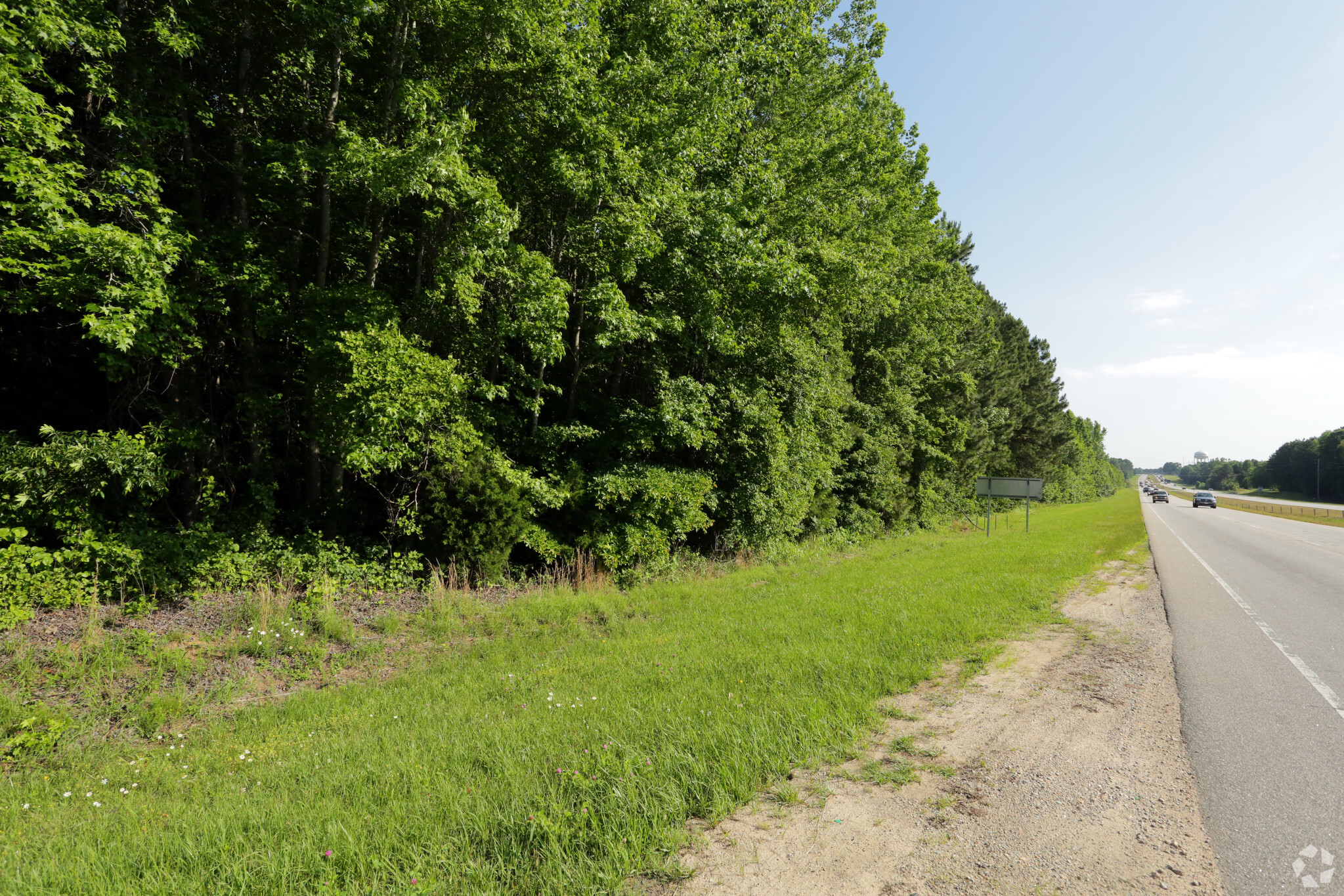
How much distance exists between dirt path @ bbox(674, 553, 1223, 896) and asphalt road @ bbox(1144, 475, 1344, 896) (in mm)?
185

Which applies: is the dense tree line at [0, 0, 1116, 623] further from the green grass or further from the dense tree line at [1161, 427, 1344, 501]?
the dense tree line at [1161, 427, 1344, 501]

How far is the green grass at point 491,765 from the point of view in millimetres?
3213

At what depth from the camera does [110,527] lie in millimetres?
8539

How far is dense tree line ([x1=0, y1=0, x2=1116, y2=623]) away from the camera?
7.97 metres

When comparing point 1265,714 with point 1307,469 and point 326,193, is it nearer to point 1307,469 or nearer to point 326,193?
point 326,193

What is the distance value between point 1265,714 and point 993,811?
3.73 m

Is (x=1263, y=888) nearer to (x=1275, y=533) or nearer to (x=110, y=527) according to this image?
(x=110, y=527)

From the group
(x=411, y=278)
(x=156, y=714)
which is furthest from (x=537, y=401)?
(x=156, y=714)

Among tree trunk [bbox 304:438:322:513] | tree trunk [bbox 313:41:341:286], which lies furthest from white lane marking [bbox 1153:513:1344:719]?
tree trunk [bbox 313:41:341:286]

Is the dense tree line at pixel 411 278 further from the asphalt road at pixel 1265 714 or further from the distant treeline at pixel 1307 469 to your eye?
the distant treeline at pixel 1307 469

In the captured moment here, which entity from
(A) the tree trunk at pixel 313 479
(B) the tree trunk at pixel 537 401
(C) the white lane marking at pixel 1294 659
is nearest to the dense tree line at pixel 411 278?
(A) the tree trunk at pixel 313 479

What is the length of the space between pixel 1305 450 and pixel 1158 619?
15199cm

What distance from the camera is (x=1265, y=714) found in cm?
516

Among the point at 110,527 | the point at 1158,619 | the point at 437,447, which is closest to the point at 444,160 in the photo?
the point at 437,447
